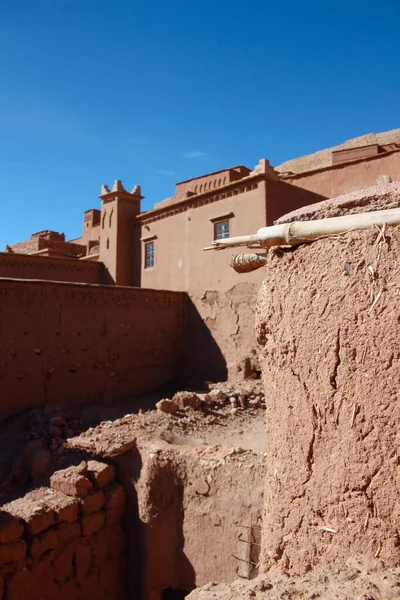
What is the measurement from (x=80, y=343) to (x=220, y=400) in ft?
11.2

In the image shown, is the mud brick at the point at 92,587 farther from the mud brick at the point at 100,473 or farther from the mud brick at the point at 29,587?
the mud brick at the point at 100,473

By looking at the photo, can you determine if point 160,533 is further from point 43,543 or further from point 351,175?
point 351,175

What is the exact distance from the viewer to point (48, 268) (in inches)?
565

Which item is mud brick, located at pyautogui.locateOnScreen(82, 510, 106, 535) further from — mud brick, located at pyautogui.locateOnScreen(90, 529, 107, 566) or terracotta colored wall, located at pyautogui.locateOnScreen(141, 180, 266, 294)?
terracotta colored wall, located at pyautogui.locateOnScreen(141, 180, 266, 294)

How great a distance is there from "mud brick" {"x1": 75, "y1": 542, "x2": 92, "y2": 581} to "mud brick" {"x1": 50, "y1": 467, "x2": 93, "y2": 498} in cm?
71

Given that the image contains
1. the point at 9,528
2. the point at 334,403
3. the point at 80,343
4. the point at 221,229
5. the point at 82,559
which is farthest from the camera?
the point at 221,229

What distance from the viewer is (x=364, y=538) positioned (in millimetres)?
2113

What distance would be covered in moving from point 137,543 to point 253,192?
811cm

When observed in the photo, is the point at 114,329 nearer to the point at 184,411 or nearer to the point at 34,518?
the point at 184,411

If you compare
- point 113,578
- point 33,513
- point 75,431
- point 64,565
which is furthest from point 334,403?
point 75,431

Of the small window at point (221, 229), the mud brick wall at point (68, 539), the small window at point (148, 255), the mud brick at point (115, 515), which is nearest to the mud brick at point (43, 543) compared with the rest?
the mud brick wall at point (68, 539)

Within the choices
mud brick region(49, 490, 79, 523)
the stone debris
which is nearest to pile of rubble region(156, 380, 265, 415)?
the stone debris

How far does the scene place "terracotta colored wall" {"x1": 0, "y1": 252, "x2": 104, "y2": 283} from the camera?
1344 cm

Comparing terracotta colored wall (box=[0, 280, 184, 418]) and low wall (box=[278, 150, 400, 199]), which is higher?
low wall (box=[278, 150, 400, 199])
